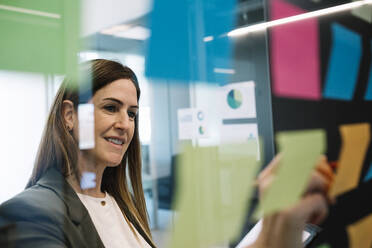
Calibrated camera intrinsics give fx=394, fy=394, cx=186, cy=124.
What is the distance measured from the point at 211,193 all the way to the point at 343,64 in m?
0.36

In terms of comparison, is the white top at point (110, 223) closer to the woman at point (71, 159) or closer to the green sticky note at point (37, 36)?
the woman at point (71, 159)

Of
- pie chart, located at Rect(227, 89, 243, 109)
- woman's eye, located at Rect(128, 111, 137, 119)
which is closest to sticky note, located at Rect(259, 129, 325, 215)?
pie chart, located at Rect(227, 89, 243, 109)

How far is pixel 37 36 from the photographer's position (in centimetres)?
61

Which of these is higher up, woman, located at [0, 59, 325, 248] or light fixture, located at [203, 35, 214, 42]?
light fixture, located at [203, 35, 214, 42]

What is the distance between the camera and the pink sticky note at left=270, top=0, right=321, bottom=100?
2.19ft

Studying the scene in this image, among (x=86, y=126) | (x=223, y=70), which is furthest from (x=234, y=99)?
(x=86, y=126)

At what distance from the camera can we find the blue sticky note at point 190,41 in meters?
0.68

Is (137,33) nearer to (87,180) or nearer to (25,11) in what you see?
(25,11)

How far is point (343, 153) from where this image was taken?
2.21 feet

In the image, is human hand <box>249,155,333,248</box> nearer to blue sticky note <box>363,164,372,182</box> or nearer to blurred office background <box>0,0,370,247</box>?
blurred office background <box>0,0,370,247</box>

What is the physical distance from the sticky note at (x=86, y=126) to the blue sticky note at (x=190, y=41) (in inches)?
4.7

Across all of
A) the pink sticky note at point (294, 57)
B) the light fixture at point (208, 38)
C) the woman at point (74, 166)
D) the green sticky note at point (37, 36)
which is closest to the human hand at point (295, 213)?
the woman at point (74, 166)

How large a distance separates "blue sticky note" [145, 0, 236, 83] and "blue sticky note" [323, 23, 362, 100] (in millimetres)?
191

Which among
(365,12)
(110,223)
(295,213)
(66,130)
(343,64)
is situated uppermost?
(365,12)
